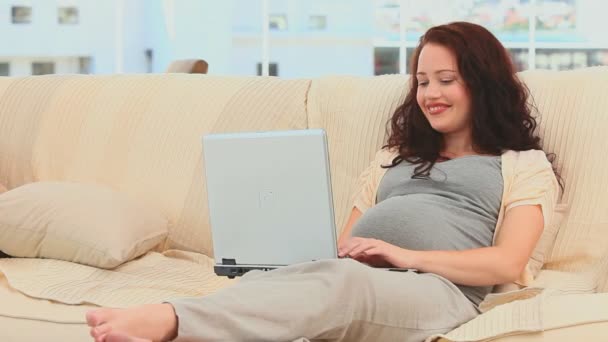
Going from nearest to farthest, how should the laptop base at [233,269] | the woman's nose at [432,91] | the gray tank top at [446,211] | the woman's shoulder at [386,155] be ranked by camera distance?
the laptop base at [233,269] → the gray tank top at [446,211] → the woman's nose at [432,91] → the woman's shoulder at [386,155]

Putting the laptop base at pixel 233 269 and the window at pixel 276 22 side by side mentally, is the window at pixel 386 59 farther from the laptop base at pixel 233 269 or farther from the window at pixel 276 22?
the laptop base at pixel 233 269

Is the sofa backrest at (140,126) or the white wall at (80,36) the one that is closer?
the sofa backrest at (140,126)

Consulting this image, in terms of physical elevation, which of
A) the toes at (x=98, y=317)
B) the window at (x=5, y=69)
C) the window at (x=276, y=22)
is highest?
the window at (x=276, y=22)

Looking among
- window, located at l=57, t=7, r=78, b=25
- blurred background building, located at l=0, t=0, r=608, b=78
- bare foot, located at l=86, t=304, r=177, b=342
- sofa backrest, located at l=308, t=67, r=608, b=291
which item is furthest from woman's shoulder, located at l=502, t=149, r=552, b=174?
window, located at l=57, t=7, r=78, b=25

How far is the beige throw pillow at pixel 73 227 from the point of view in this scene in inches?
94.1

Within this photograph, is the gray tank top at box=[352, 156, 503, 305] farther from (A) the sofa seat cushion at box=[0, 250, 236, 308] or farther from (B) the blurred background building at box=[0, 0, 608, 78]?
(B) the blurred background building at box=[0, 0, 608, 78]

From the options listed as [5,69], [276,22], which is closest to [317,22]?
[276,22]

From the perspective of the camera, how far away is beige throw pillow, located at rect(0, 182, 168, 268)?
2391 mm

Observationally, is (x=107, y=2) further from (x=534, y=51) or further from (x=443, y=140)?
(x=443, y=140)

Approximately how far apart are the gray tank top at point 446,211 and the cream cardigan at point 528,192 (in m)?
0.02

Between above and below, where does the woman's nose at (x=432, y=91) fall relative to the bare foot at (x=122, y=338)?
above

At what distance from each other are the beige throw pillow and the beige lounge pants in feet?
2.10

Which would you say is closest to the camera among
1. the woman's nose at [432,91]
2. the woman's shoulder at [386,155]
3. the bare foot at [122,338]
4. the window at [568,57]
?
the bare foot at [122,338]

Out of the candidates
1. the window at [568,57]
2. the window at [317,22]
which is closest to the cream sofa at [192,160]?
the window at [317,22]
